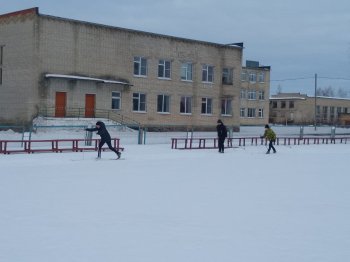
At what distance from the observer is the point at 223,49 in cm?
4622

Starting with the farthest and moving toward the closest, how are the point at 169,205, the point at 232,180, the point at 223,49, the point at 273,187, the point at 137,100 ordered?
the point at 223,49 → the point at 137,100 → the point at 232,180 → the point at 273,187 → the point at 169,205

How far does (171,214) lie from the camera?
29.4ft

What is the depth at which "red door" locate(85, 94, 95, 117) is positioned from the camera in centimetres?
3719

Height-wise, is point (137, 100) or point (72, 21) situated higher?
point (72, 21)

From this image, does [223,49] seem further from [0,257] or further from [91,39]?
[0,257]

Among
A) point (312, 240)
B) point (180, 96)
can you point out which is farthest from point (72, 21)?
point (312, 240)

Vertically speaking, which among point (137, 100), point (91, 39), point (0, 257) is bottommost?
point (0, 257)

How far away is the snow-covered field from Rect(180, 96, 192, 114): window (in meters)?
27.1

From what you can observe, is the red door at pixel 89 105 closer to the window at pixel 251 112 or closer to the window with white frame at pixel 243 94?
the window with white frame at pixel 243 94

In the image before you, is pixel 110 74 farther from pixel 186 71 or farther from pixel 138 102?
pixel 186 71

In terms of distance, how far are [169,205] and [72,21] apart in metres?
28.2

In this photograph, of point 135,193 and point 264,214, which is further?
point 135,193

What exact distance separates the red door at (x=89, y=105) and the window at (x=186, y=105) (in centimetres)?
879

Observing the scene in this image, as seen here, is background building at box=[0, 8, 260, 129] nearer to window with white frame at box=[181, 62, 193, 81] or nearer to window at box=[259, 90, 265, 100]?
window with white frame at box=[181, 62, 193, 81]
